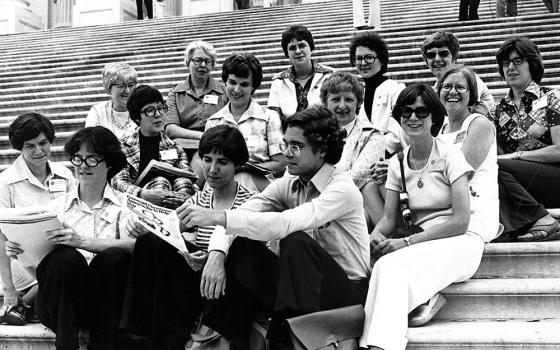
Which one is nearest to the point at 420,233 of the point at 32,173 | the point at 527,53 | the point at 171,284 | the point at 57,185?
the point at 171,284

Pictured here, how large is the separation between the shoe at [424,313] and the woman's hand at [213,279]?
766mm

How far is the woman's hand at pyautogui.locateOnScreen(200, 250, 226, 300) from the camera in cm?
307

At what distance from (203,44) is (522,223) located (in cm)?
237

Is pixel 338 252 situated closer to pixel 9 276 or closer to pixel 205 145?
pixel 205 145

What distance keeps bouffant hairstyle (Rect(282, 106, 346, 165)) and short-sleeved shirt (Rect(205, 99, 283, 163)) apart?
1159 millimetres

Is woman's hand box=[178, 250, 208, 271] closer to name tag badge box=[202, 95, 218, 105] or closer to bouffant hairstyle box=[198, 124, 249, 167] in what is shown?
bouffant hairstyle box=[198, 124, 249, 167]

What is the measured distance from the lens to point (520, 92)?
416cm

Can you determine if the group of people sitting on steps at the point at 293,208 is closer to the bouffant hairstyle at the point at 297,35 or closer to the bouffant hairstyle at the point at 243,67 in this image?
the bouffant hairstyle at the point at 243,67

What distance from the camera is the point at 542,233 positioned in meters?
3.73

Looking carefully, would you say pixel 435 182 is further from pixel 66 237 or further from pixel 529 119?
pixel 66 237

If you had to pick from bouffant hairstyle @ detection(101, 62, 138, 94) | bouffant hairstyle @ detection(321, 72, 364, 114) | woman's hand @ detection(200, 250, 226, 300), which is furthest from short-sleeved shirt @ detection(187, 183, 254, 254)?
bouffant hairstyle @ detection(101, 62, 138, 94)

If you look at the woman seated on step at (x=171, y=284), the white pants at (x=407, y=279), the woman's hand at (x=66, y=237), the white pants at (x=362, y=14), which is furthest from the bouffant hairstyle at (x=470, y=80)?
the white pants at (x=362, y=14)

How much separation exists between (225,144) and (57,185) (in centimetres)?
109

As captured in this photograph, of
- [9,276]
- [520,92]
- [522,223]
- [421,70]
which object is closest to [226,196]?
[9,276]
